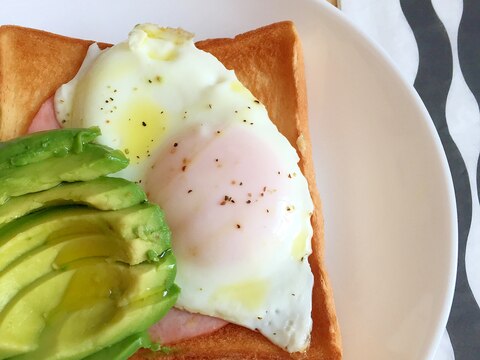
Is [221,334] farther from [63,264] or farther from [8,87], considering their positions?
[8,87]

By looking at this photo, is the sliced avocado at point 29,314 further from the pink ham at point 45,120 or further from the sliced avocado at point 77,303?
the pink ham at point 45,120

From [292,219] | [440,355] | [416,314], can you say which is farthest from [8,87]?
[440,355]

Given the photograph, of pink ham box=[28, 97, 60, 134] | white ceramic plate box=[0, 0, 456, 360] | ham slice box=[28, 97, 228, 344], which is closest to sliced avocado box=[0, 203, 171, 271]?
ham slice box=[28, 97, 228, 344]

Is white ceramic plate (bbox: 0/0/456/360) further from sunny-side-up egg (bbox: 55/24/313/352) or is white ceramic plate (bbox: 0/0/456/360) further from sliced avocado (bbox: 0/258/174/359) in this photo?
sliced avocado (bbox: 0/258/174/359)

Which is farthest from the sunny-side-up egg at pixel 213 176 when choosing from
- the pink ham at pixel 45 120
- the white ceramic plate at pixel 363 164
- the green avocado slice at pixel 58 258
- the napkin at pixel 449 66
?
the napkin at pixel 449 66

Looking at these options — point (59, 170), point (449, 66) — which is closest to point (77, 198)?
point (59, 170)
